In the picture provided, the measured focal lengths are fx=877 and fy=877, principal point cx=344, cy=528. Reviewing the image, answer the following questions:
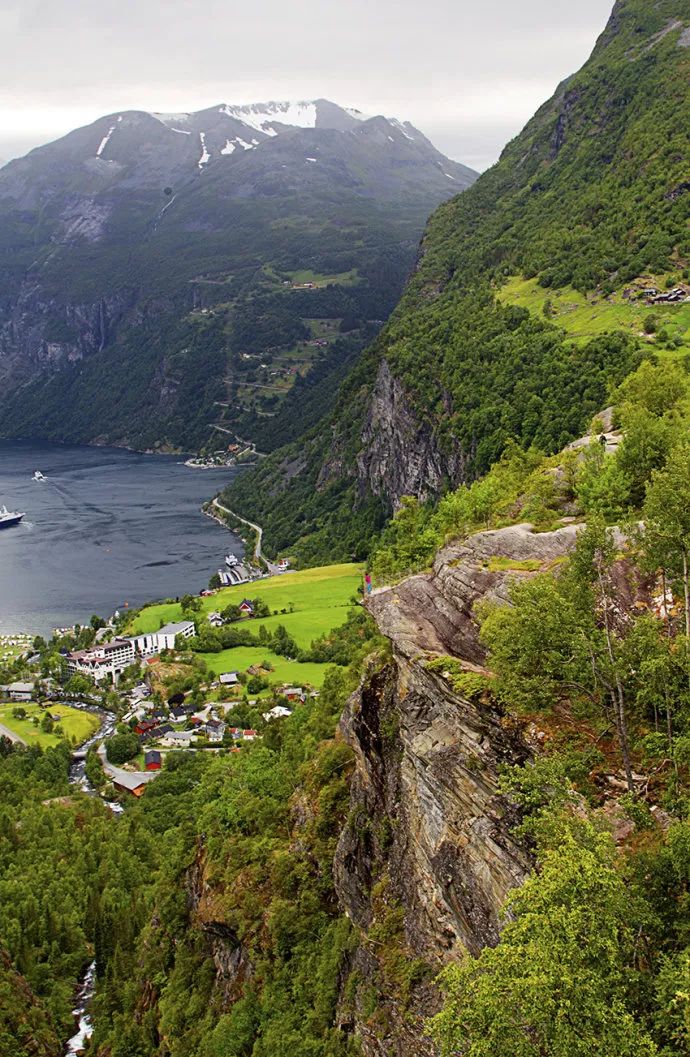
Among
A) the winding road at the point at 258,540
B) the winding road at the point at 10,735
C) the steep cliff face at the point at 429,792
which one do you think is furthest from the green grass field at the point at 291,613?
the steep cliff face at the point at 429,792

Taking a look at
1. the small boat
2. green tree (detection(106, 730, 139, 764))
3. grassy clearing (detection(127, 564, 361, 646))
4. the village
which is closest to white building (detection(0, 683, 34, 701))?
the village

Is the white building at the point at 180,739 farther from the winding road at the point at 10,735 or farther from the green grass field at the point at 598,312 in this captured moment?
the green grass field at the point at 598,312

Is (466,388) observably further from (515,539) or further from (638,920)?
(638,920)

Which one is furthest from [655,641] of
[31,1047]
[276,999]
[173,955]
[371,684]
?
[31,1047]

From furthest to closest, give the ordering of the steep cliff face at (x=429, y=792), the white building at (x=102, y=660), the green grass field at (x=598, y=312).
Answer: the white building at (x=102, y=660)
the green grass field at (x=598, y=312)
the steep cliff face at (x=429, y=792)

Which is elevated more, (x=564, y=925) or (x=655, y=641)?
(x=655, y=641)

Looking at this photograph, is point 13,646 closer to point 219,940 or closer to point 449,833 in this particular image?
point 219,940
